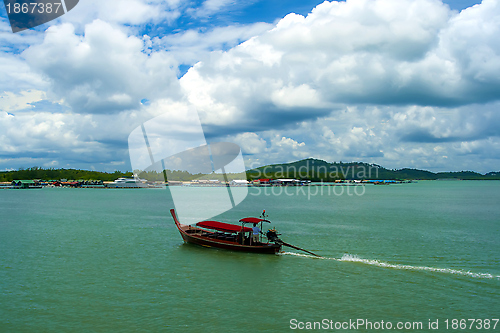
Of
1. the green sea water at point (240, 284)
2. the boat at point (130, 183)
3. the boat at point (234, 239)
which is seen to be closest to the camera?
the green sea water at point (240, 284)

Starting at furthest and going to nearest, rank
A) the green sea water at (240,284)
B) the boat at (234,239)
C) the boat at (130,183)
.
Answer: the boat at (130,183) < the boat at (234,239) < the green sea water at (240,284)

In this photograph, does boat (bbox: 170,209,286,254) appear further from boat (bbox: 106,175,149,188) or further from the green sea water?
boat (bbox: 106,175,149,188)

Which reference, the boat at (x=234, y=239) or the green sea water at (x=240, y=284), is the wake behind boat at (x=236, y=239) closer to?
the boat at (x=234, y=239)

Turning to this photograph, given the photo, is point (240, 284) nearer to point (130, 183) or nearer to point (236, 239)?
point (236, 239)

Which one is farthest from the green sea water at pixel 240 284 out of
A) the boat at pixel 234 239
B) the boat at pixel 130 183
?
the boat at pixel 130 183

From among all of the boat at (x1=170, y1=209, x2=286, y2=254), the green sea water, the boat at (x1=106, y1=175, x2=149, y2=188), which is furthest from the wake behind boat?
the boat at (x1=106, y1=175, x2=149, y2=188)

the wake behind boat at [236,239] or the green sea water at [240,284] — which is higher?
the wake behind boat at [236,239]

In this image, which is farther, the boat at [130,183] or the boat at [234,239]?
the boat at [130,183]

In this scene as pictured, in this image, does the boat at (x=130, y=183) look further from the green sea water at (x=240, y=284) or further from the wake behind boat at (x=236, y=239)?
the wake behind boat at (x=236, y=239)

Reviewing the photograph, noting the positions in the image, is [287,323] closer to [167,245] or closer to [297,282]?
[297,282]

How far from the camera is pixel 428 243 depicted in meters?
28.2

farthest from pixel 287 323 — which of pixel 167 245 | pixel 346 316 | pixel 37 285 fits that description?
pixel 167 245

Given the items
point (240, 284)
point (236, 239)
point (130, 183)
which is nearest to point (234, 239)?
point (236, 239)

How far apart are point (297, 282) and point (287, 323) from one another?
4.81m
